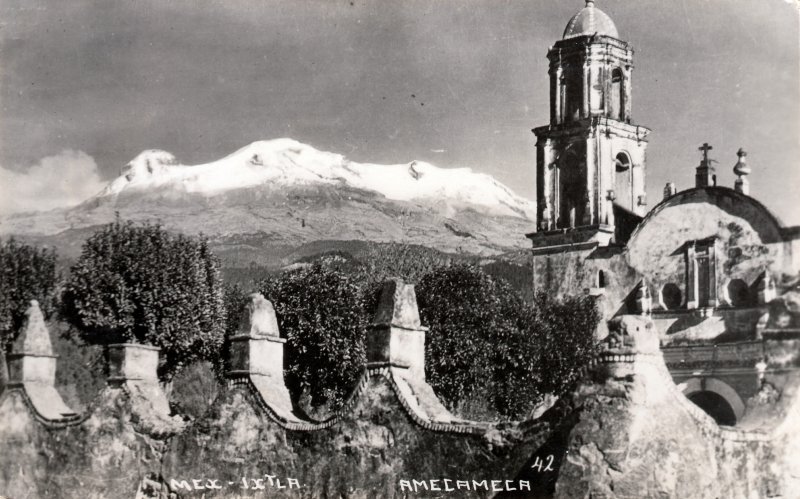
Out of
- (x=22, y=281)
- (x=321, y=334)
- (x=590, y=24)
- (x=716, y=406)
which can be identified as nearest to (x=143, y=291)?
(x=22, y=281)

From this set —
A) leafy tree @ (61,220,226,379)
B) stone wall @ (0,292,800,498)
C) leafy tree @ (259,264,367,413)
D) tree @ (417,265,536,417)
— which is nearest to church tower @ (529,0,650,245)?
tree @ (417,265,536,417)

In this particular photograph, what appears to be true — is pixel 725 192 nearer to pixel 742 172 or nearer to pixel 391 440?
pixel 742 172

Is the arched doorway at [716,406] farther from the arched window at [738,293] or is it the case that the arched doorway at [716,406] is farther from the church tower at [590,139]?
the church tower at [590,139]

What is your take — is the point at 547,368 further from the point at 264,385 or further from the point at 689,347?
the point at 264,385

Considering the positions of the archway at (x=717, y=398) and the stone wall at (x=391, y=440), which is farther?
the archway at (x=717, y=398)

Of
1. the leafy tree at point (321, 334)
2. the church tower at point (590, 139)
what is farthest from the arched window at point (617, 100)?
the leafy tree at point (321, 334)

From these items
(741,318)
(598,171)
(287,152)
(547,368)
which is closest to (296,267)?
(287,152)
